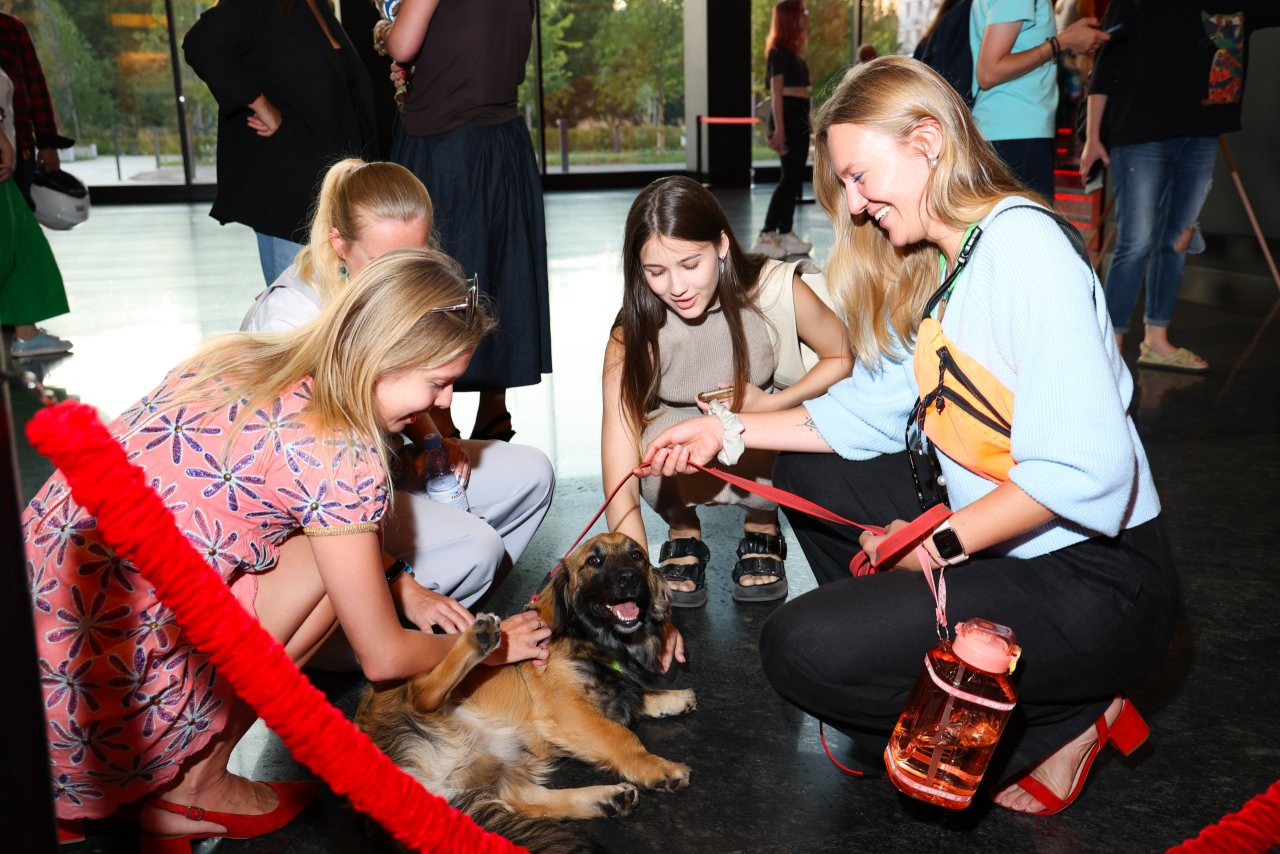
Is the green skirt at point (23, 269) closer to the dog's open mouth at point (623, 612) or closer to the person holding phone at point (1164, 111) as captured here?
the dog's open mouth at point (623, 612)

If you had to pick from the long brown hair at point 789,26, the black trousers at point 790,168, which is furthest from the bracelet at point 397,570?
the long brown hair at point 789,26

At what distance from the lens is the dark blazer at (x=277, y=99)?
12.8 ft

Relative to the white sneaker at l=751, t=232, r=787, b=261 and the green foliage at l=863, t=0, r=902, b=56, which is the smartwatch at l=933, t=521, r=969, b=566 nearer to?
the white sneaker at l=751, t=232, r=787, b=261

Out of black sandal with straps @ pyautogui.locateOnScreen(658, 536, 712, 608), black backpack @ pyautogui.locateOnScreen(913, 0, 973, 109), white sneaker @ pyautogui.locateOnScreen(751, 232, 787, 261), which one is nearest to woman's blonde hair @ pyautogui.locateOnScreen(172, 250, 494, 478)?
black sandal with straps @ pyautogui.locateOnScreen(658, 536, 712, 608)

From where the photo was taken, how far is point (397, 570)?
8.22 ft

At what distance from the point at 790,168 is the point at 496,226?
658 centimetres

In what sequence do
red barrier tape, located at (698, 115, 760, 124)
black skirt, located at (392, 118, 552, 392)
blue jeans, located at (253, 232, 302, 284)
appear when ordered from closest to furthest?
black skirt, located at (392, 118, 552, 392) < blue jeans, located at (253, 232, 302, 284) < red barrier tape, located at (698, 115, 760, 124)

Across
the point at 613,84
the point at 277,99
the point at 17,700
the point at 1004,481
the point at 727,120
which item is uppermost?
the point at 613,84

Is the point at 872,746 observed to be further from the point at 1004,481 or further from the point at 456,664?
the point at 456,664

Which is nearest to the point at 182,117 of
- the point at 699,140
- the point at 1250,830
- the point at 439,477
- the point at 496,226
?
the point at 699,140

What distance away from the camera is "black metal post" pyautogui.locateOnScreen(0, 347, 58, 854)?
94cm

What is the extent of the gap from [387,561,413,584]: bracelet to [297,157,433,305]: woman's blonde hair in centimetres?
71

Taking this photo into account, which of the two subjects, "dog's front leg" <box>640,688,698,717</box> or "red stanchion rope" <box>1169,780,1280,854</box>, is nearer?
"red stanchion rope" <box>1169,780,1280,854</box>

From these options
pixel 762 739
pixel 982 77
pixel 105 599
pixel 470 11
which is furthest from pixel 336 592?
pixel 982 77
